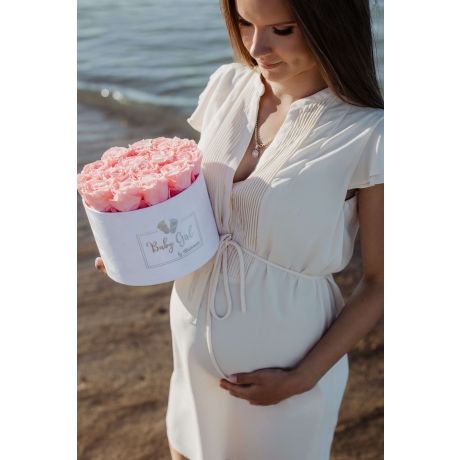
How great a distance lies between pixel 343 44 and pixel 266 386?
3.22 ft

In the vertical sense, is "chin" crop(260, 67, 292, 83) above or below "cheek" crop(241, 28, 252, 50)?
below

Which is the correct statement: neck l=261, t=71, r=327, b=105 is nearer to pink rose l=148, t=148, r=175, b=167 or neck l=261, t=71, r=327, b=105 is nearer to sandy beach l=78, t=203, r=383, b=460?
pink rose l=148, t=148, r=175, b=167

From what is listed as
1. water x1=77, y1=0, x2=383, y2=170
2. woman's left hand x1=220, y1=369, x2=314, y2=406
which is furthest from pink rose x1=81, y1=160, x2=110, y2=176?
water x1=77, y1=0, x2=383, y2=170

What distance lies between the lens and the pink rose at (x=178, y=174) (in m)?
1.47

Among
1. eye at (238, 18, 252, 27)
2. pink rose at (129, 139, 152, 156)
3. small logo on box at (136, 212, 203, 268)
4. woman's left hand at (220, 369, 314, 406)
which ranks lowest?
woman's left hand at (220, 369, 314, 406)

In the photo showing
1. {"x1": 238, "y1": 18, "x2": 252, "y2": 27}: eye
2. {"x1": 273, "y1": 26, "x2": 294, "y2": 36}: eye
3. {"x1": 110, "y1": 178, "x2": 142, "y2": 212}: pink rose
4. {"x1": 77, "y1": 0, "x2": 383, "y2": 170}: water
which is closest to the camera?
{"x1": 110, "y1": 178, "x2": 142, "y2": 212}: pink rose

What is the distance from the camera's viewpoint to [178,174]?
4.79 ft

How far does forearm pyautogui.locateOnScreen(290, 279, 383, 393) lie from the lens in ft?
5.64

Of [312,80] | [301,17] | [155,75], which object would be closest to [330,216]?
[312,80]

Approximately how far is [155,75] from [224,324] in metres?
5.60
